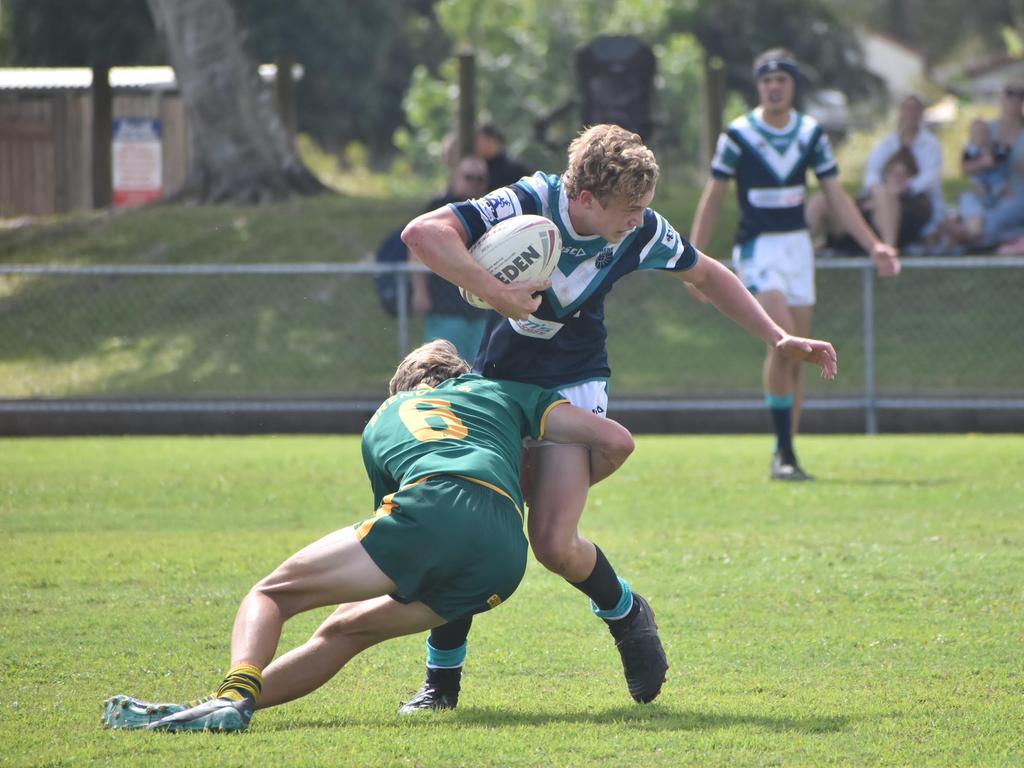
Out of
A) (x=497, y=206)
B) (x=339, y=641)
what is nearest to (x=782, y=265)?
(x=497, y=206)

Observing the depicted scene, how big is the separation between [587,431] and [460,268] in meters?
0.66

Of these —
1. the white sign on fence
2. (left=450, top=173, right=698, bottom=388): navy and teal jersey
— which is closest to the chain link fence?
(left=450, top=173, right=698, bottom=388): navy and teal jersey

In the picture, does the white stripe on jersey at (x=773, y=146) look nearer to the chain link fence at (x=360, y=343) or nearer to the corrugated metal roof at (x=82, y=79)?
the chain link fence at (x=360, y=343)

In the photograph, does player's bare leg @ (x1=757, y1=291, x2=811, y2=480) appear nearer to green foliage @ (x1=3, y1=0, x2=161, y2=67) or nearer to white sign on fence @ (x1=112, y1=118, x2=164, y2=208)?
white sign on fence @ (x1=112, y1=118, x2=164, y2=208)

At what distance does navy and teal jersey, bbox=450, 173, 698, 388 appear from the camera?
5.19 m

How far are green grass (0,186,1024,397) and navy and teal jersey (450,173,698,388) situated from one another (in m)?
8.52

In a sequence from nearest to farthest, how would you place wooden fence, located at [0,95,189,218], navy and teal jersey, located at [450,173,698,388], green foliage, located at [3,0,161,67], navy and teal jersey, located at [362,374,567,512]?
1. navy and teal jersey, located at [362,374,567,512]
2. navy and teal jersey, located at [450,173,698,388]
3. wooden fence, located at [0,95,189,218]
4. green foliage, located at [3,0,161,67]

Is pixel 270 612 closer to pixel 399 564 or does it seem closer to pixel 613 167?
pixel 399 564

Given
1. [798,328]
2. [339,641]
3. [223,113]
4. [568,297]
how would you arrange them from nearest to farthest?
[339,641]
[568,297]
[798,328]
[223,113]

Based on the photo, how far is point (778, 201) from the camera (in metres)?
10.1

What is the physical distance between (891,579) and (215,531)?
3.63 metres

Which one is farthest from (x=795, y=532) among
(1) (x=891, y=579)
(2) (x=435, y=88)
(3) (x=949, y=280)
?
(2) (x=435, y=88)

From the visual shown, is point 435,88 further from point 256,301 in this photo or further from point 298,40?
point 256,301

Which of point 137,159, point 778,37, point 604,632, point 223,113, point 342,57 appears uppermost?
point 778,37
